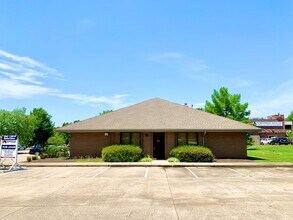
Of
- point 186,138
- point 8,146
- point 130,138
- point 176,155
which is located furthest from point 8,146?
point 186,138

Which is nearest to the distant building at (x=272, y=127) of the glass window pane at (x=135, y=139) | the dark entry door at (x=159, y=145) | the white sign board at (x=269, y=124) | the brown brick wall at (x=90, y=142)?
the white sign board at (x=269, y=124)

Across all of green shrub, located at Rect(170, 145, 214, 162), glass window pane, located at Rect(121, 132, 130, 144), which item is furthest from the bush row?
glass window pane, located at Rect(121, 132, 130, 144)

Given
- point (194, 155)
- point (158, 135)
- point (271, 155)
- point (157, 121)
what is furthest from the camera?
point (271, 155)

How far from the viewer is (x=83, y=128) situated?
23.5 metres

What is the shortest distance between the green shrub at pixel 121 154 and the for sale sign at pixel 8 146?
677cm

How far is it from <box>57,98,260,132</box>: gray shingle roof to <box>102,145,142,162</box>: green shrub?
198 centimetres

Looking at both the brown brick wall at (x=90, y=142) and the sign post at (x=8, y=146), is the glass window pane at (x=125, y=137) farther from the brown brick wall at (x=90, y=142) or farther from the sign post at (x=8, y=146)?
the sign post at (x=8, y=146)

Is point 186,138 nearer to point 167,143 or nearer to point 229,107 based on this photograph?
point 167,143

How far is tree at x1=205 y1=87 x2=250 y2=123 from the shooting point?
156 feet

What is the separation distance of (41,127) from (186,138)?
42.9 meters

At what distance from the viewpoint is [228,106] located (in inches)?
1885

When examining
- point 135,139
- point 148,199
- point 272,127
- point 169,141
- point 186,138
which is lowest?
point 148,199

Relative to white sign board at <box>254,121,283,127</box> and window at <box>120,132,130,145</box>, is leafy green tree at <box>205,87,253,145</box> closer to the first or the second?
window at <box>120,132,130,145</box>

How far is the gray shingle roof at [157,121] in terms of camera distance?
23016mm
